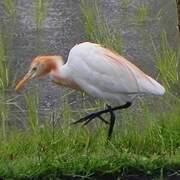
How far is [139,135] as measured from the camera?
541 cm

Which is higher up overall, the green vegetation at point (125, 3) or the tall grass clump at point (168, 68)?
the green vegetation at point (125, 3)

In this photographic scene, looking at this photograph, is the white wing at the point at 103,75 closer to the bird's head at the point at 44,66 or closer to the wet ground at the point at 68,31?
the bird's head at the point at 44,66

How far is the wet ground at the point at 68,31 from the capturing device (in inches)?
281

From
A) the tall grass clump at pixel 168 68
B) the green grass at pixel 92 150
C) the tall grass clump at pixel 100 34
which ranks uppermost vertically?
the tall grass clump at pixel 100 34

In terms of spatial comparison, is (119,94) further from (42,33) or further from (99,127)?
Answer: (42,33)

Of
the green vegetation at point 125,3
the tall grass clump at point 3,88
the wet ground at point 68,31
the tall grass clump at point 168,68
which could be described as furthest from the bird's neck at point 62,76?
the green vegetation at point 125,3

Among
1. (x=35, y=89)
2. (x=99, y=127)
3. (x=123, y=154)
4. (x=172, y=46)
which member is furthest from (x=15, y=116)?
(x=123, y=154)

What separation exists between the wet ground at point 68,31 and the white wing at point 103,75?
77.7 inches

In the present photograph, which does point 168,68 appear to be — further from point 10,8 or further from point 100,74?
point 10,8

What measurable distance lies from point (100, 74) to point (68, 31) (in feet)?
11.2

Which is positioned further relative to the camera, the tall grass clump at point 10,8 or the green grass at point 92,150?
the tall grass clump at point 10,8

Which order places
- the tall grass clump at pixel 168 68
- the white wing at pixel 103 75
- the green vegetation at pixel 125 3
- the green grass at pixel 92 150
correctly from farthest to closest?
1. the green vegetation at pixel 125 3
2. the tall grass clump at pixel 168 68
3. the white wing at pixel 103 75
4. the green grass at pixel 92 150

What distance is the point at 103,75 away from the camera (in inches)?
189

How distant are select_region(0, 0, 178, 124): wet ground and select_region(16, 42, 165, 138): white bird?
194 cm
